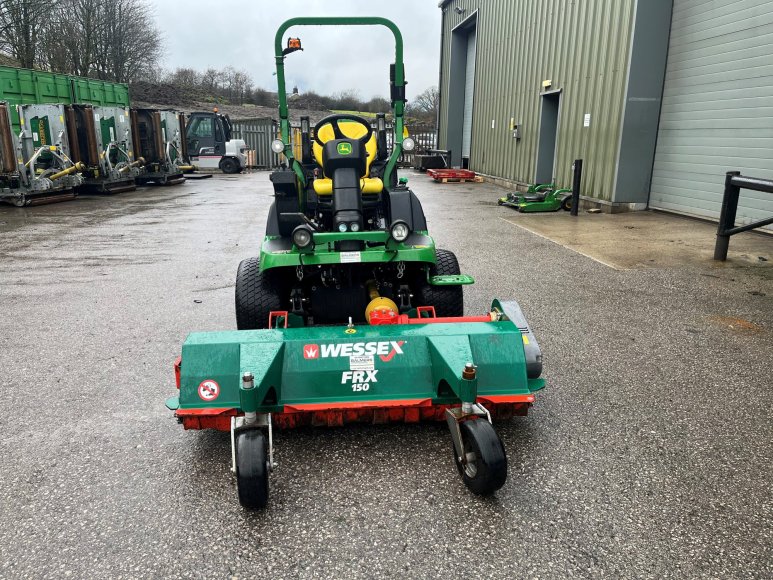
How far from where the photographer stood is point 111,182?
634 inches

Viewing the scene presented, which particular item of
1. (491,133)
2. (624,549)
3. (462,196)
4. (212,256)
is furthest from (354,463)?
(491,133)

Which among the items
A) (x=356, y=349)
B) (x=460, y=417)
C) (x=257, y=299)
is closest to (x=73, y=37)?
(x=257, y=299)

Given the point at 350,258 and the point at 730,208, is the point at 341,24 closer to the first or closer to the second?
the point at 350,258

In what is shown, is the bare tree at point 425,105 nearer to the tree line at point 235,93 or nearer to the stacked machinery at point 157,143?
the tree line at point 235,93

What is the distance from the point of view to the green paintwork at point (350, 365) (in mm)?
2762

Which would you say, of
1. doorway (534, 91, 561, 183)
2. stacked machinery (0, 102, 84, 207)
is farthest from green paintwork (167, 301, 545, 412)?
stacked machinery (0, 102, 84, 207)

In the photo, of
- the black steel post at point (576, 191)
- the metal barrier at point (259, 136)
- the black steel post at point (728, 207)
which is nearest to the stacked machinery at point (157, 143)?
the metal barrier at point (259, 136)

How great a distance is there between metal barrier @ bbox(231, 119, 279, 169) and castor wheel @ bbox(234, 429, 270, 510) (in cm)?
2780

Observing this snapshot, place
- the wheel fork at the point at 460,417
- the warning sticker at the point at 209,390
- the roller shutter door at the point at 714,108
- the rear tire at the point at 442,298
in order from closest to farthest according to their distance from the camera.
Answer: the wheel fork at the point at 460,417 → the warning sticker at the point at 209,390 → the rear tire at the point at 442,298 → the roller shutter door at the point at 714,108

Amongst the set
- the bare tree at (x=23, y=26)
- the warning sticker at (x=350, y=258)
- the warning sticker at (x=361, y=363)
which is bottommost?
the warning sticker at (x=361, y=363)

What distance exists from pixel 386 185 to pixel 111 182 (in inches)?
554

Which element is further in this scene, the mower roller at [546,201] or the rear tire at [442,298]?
the mower roller at [546,201]

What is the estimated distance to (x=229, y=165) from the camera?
82.3ft

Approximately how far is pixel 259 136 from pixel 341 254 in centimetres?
2735
